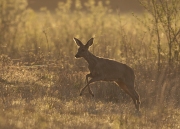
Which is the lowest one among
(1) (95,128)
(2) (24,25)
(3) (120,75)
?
(1) (95,128)

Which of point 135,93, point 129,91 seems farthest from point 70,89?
point 135,93

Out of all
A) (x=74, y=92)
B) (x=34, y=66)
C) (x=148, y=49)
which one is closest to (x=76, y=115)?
(x=74, y=92)

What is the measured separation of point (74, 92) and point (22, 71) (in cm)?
194

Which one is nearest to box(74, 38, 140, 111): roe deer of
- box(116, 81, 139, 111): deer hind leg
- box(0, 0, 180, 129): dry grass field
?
box(116, 81, 139, 111): deer hind leg

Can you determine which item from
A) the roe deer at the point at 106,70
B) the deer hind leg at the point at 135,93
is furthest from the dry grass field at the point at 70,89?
the roe deer at the point at 106,70

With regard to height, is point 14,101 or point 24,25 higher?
point 24,25

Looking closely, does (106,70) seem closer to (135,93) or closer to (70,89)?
(135,93)

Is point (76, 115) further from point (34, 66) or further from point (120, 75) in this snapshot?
point (34, 66)

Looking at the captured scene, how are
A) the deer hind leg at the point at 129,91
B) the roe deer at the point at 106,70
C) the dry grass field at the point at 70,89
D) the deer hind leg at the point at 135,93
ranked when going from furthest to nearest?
the deer hind leg at the point at 129,91, the deer hind leg at the point at 135,93, the roe deer at the point at 106,70, the dry grass field at the point at 70,89

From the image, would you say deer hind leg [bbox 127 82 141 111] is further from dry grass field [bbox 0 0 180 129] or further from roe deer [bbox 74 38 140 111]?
dry grass field [bbox 0 0 180 129]

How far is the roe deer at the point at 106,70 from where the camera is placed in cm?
1180

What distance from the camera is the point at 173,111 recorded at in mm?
11961

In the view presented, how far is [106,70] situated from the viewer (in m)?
11.9

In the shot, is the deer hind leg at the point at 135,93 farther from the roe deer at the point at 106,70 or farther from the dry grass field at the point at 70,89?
the dry grass field at the point at 70,89
